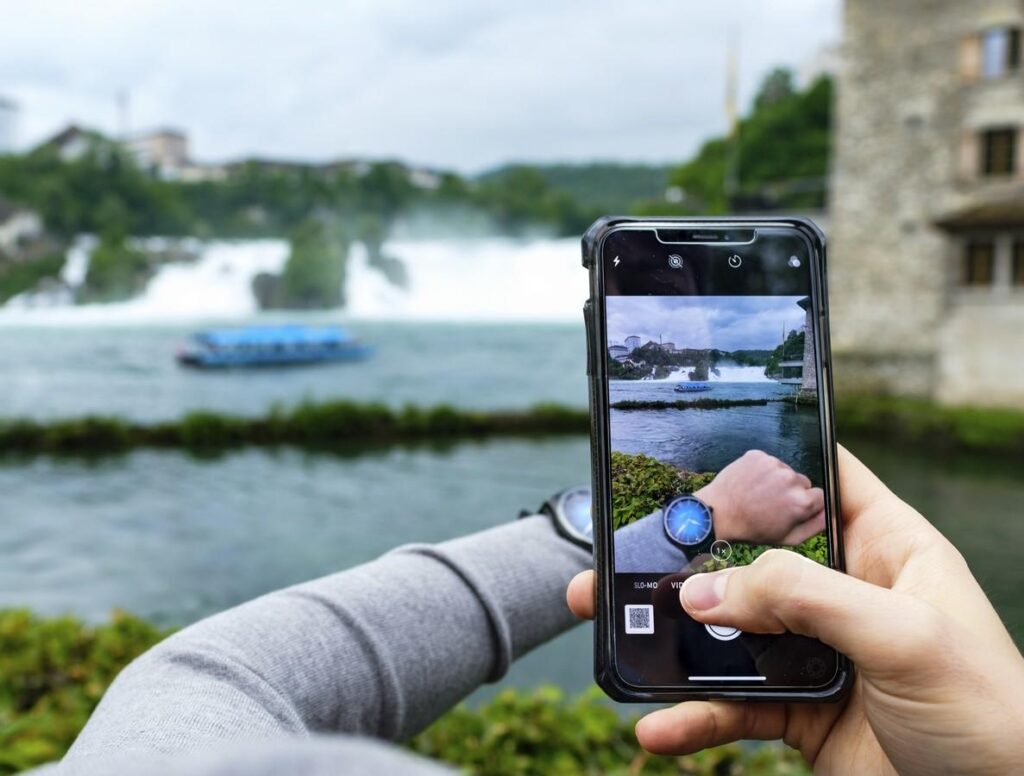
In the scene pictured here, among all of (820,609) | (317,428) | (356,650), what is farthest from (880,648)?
(317,428)

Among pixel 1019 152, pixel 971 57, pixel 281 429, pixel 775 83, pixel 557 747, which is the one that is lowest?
A: pixel 281 429

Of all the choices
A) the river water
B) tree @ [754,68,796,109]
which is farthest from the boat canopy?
tree @ [754,68,796,109]

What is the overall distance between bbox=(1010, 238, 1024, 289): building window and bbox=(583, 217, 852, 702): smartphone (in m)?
7.61

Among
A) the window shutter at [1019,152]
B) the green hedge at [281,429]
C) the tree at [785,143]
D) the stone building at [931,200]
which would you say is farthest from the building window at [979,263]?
the tree at [785,143]

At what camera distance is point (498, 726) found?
1.34 metres

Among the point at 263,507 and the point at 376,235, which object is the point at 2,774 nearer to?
the point at 263,507

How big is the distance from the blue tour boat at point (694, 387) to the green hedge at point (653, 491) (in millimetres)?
38

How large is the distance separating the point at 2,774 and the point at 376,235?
1681 cm

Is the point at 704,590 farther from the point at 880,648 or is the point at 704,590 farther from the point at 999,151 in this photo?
the point at 999,151

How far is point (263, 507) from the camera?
147 inches

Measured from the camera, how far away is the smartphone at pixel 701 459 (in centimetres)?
45

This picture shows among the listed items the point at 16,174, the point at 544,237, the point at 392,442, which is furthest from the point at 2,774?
the point at 16,174

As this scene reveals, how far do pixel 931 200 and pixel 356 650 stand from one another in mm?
7988

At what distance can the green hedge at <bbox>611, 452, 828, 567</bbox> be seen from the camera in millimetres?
453
